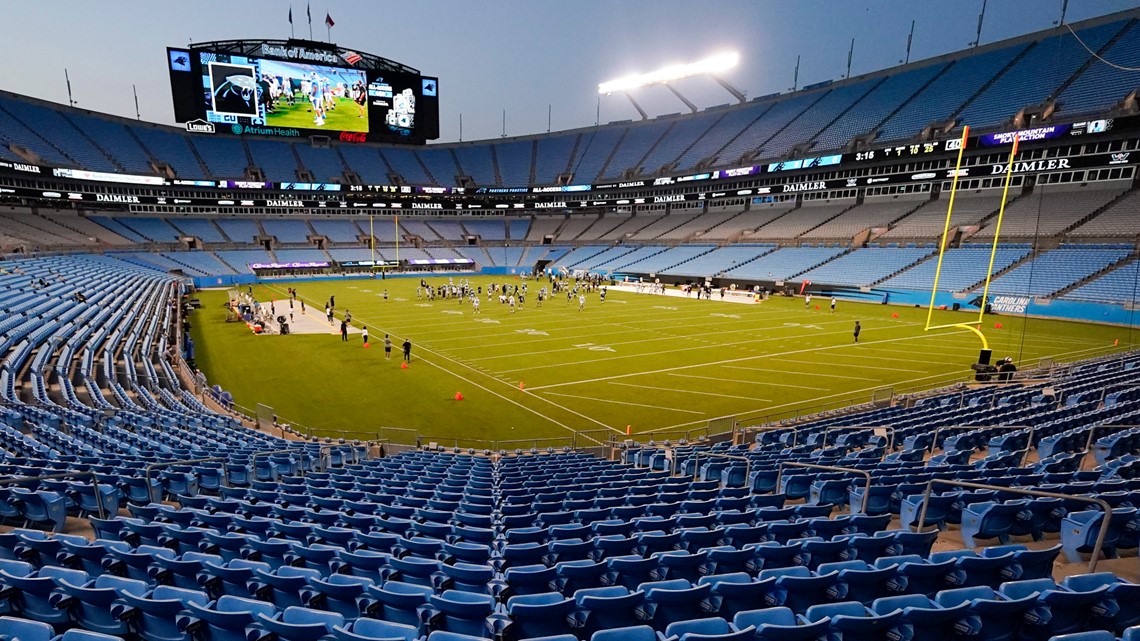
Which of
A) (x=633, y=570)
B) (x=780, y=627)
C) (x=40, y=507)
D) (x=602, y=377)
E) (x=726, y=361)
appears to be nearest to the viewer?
(x=780, y=627)

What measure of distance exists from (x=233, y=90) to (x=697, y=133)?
58.4 m

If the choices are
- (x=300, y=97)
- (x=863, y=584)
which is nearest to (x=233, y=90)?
(x=300, y=97)

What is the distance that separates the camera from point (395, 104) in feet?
232

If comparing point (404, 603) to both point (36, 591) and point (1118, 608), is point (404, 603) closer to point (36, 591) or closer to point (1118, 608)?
point (36, 591)

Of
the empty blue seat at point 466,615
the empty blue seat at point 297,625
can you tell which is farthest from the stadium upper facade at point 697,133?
the empty blue seat at point 297,625

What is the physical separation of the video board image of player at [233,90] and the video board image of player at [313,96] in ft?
3.60

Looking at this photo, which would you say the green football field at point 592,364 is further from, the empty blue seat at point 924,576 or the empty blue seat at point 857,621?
the empty blue seat at point 857,621

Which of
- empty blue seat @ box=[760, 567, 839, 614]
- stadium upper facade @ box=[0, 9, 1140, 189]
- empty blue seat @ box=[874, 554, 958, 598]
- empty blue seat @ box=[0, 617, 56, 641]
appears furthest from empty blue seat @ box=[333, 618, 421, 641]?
stadium upper facade @ box=[0, 9, 1140, 189]

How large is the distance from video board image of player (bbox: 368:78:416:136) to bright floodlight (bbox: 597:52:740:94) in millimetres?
26946

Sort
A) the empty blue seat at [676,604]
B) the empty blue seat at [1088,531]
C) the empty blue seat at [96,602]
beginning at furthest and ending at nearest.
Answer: the empty blue seat at [1088,531] → the empty blue seat at [676,604] → the empty blue seat at [96,602]

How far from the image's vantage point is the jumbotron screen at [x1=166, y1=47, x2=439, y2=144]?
60.0m

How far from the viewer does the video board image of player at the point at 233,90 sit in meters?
60.4

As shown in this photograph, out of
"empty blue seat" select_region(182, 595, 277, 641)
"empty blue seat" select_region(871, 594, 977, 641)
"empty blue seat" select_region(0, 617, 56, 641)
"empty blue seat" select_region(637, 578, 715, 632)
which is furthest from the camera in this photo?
"empty blue seat" select_region(637, 578, 715, 632)

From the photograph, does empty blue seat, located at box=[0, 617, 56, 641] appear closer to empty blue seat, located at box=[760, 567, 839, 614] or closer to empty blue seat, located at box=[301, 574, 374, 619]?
empty blue seat, located at box=[301, 574, 374, 619]
